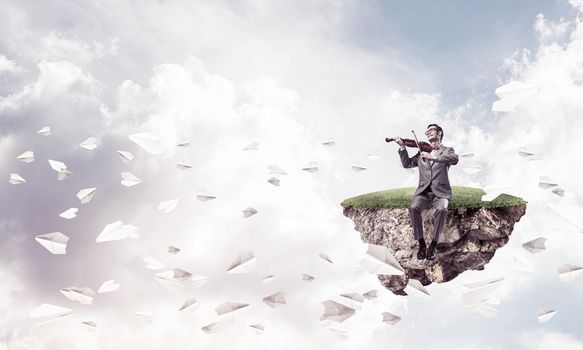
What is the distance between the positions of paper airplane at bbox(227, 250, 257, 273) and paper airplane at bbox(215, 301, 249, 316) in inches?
18.4

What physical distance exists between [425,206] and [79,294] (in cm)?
632

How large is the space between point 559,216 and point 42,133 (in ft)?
29.9

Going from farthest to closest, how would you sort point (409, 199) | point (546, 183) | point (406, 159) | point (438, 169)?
point (409, 199) < point (406, 159) < point (438, 169) < point (546, 183)

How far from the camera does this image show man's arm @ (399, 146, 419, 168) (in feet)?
31.0

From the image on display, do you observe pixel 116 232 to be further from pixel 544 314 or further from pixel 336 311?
pixel 544 314

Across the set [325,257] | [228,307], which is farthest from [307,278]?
[228,307]

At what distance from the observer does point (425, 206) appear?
31.3 feet

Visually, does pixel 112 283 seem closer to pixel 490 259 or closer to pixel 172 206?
pixel 172 206

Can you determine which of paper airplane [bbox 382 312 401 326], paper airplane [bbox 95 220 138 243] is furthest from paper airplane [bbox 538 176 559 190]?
paper airplane [bbox 95 220 138 243]

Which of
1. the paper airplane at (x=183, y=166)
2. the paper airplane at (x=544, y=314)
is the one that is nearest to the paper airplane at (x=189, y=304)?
the paper airplane at (x=183, y=166)

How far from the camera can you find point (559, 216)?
28.3ft

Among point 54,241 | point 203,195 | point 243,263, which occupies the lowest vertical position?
point 243,263

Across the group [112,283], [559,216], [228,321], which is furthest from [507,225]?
[112,283]

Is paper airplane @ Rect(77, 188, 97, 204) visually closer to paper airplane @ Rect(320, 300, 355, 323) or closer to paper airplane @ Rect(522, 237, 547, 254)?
paper airplane @ Rect(320, 300, 355, 323)
